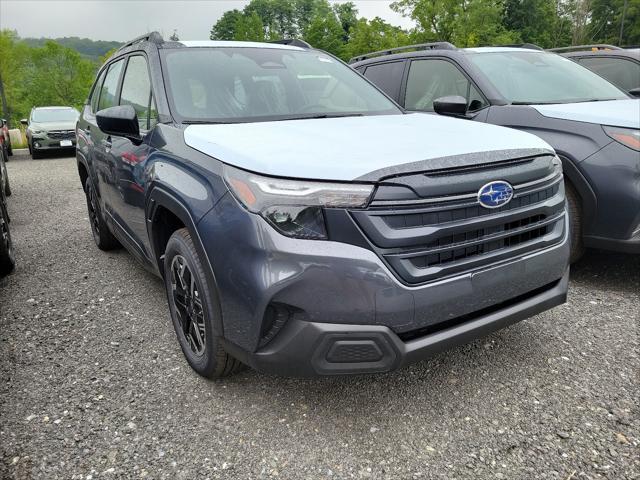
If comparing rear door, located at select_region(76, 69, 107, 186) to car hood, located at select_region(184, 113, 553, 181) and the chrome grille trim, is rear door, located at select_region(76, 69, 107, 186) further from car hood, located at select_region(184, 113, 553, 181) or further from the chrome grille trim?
the chrome grille trim

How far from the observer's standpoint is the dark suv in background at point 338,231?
201cm

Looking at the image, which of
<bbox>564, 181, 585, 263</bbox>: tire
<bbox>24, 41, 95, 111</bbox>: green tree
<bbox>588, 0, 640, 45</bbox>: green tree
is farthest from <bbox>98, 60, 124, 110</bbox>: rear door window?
<bbox>588, 0, 640, 45</bbox>: green tree

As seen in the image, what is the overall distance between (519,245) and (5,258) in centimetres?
399

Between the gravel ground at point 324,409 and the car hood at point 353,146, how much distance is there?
114cm

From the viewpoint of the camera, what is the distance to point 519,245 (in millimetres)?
2383

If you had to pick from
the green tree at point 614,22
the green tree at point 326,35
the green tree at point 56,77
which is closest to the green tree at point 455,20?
the green tree at point 326,35

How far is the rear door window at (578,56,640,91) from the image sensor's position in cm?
641

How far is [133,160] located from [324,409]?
1826 millimetres

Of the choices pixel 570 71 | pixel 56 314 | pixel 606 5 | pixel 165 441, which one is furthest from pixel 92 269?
pixel 606 5

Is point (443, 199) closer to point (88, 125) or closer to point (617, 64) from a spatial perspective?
point (88, 125)

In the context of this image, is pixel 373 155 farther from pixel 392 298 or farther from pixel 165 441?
pixel 165 441

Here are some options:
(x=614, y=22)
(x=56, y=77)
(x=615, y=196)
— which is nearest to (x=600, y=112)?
(x=615, y=196)

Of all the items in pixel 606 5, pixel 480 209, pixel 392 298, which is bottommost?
pixel 392 298

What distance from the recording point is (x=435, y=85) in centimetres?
494
